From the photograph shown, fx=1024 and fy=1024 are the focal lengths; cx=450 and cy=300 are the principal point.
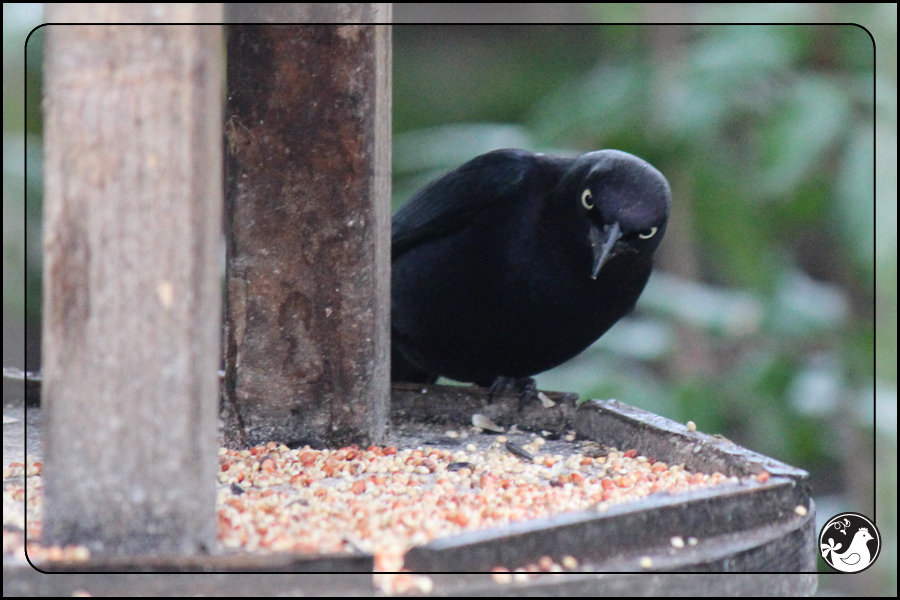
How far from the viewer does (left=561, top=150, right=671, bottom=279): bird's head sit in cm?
311

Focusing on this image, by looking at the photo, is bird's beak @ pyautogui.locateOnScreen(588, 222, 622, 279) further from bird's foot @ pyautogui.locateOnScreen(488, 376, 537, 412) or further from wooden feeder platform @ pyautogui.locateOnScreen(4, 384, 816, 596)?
wooden feeder platform @ pyautogui.locateOnScreen(4, 384, 816, 596)

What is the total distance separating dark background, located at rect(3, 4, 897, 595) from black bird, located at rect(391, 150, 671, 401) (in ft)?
5.88

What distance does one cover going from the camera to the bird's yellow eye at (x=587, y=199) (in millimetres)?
3211

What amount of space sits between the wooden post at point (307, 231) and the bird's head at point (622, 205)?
750 mm

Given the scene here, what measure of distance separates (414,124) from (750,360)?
4.20 m

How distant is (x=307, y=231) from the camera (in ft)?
8.61

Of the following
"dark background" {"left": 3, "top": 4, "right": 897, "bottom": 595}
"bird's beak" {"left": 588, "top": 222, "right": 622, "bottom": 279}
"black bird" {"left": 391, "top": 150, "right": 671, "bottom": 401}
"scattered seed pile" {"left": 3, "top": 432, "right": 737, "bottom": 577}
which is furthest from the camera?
"dark background" {"left": 3, "top": 4, "right": 897, "bottom": 595}

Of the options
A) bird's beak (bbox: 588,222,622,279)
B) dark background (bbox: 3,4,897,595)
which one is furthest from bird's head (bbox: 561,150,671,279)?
dark background (bbox: 3,4,897,595)

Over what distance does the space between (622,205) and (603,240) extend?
120 mm

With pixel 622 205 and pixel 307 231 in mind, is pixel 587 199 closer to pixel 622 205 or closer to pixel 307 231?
pixel 622 205

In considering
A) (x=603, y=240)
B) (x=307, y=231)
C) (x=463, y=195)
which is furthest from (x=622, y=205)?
(x=307, y=231)

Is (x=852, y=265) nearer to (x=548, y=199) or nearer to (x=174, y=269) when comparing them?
(x=548, y=199)

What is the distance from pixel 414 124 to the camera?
9.30 meters

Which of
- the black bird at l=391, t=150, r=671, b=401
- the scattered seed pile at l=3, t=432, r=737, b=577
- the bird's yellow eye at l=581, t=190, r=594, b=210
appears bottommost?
the scattered seed pile at l=3, t=432, r=737, b=577
